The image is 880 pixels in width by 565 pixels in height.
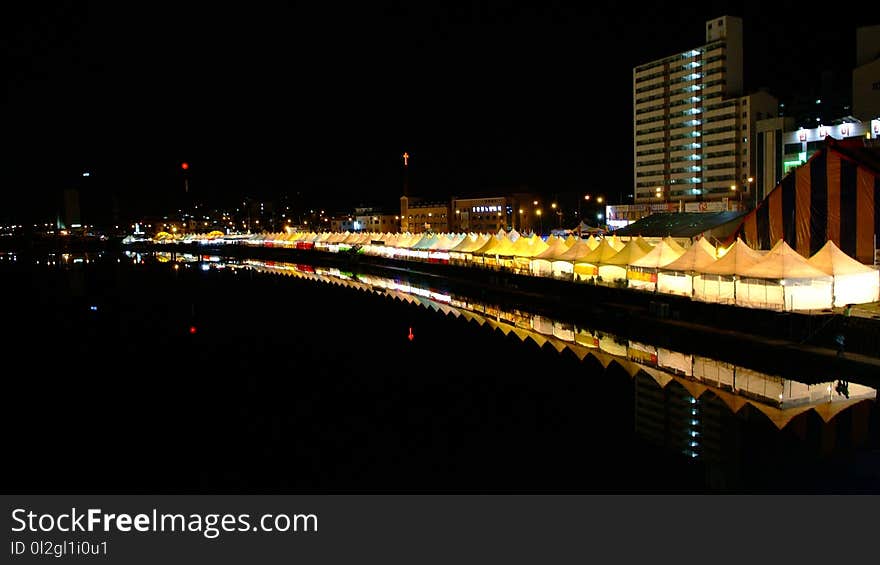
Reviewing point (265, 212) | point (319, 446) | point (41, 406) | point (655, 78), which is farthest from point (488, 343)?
point (265, 212)

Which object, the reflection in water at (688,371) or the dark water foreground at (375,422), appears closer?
the dark water foreground at (375,422)

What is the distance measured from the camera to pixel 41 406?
1391 cm

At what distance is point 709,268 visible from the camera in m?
18.0

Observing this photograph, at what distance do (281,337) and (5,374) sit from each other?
7.34 metres

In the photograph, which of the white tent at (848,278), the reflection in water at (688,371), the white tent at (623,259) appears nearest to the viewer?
the reflection in water at (688,371)

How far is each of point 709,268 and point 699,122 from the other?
4381cm

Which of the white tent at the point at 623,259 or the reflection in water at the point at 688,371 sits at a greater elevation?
the white tent at the point at 623,259

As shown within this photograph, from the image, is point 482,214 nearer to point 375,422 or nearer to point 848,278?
point 848,278

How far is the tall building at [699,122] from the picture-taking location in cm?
5362

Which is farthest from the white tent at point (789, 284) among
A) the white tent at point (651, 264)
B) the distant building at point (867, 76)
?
the distant building at point (867, 76)

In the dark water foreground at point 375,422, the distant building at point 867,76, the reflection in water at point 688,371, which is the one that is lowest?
the dark water foreground at point 375,422

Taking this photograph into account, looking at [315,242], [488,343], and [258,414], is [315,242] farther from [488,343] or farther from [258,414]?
[258,414]

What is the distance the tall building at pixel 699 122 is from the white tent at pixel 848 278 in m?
35.8

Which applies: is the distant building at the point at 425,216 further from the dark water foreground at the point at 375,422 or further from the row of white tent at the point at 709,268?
the dark water foreground at the point at 375,422
